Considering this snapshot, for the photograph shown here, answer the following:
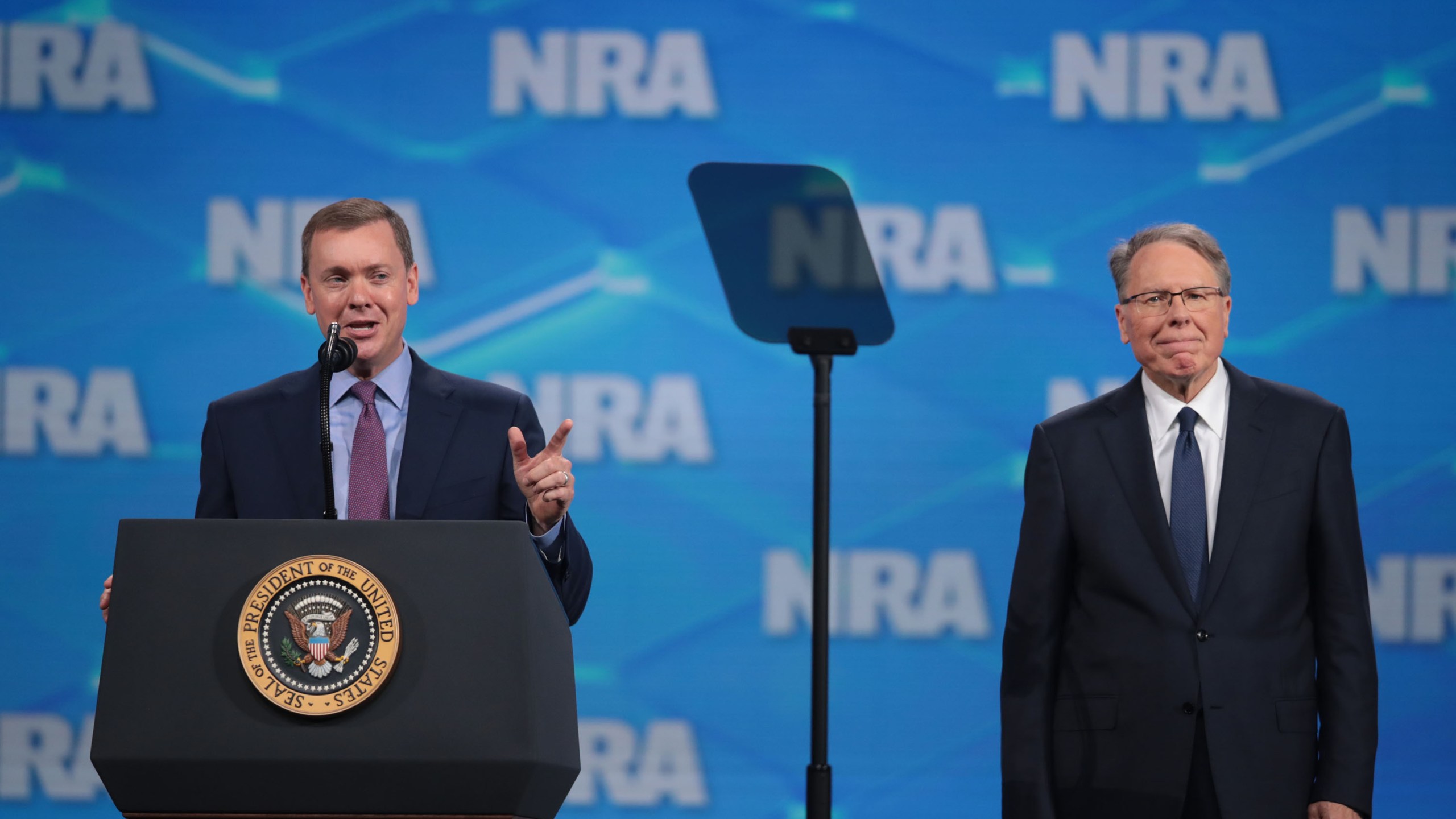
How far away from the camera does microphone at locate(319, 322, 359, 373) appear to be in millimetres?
1571

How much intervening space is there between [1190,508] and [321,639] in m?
1.36

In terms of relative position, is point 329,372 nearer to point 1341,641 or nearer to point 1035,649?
point 1035,649

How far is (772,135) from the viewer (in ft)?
11.5

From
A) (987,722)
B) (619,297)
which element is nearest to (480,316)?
(619,297)

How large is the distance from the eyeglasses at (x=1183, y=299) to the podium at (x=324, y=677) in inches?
47.9

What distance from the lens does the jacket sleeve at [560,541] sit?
5.89 ft

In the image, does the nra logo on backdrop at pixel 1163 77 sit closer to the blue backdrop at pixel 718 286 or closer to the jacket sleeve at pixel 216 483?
the blue backdrop at pixel 718 286

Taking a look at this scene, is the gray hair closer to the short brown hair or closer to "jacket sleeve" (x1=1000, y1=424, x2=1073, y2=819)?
"jacket sleeve" (x1=1000, y1=424, x2=1073, y2=819)

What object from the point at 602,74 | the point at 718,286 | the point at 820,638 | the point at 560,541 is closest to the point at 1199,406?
the point at 820,638

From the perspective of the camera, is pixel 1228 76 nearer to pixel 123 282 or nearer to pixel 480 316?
pixel 480 316

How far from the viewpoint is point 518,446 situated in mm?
1583

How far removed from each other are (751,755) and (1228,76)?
2.19 metres

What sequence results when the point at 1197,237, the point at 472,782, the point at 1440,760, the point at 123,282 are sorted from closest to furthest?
1. the point at 472,782
2. the point at 1197,237
3. the point at 1440,760
4. the point at 123,282

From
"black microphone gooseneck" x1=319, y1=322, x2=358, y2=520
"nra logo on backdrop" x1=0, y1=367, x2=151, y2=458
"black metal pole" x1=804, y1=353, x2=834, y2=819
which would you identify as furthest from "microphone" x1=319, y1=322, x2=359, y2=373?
"nra logo on backdrop" x1=0, y1=367, x2=151, y2=458
